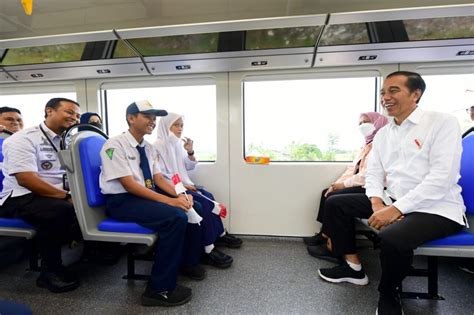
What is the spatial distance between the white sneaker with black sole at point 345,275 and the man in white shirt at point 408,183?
404 millimetres

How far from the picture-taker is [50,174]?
2.29m

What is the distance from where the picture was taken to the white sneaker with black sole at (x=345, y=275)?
211cm

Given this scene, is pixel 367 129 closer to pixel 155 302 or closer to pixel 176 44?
pixel 176 44

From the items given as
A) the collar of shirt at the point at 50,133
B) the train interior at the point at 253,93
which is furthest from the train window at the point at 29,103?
the collar of shirt at the point at 50,133

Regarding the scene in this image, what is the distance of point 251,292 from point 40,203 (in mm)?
1910

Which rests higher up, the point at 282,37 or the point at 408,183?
the point at 282,37

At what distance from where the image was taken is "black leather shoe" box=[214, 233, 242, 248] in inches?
113

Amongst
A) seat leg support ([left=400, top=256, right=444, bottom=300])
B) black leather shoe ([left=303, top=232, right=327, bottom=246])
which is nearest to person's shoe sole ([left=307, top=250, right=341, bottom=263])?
black leather shoe ([left=303, top=232, right=327, bottom=246])

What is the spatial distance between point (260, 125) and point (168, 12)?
1.70 m

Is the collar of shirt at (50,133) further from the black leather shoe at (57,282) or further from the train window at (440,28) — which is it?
the train window at (440,28)

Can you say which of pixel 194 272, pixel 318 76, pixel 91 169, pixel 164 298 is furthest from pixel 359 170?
pixel 91 169

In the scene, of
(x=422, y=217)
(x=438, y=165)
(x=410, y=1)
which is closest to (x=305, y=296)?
(x=422, y=217)

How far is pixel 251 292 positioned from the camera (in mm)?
2008

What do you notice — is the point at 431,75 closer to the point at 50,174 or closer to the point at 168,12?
the point at 168,12
